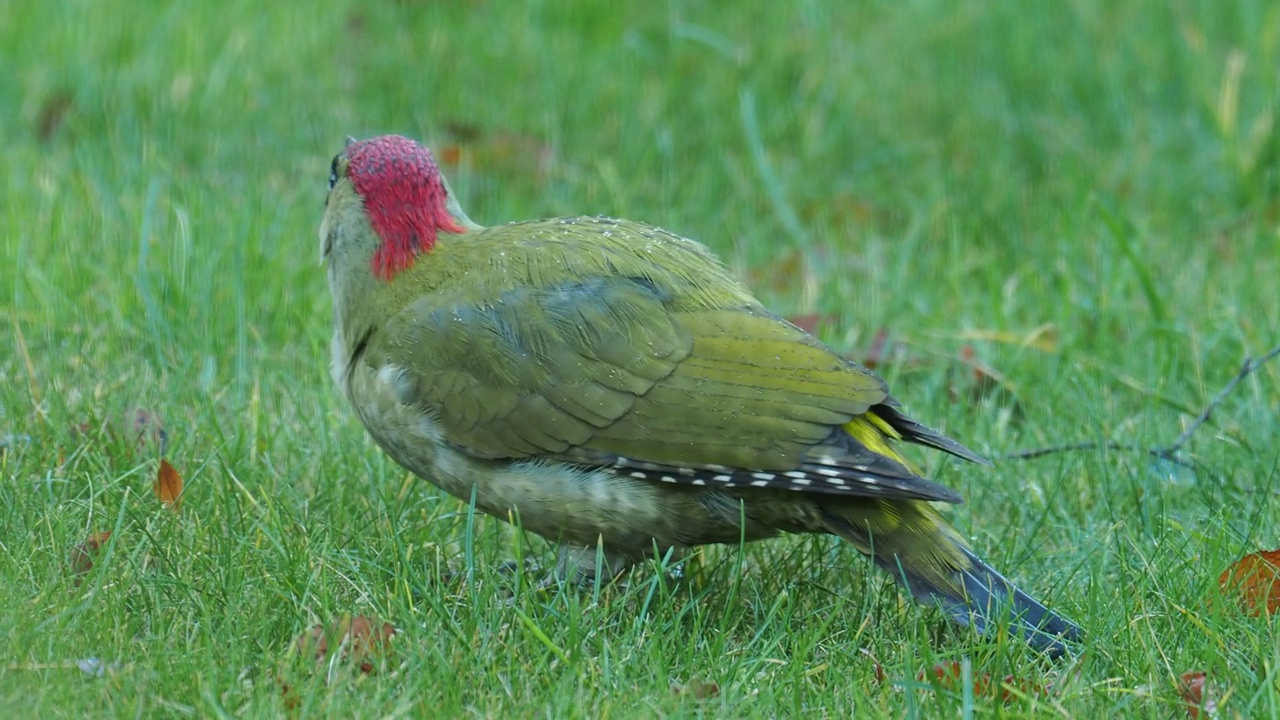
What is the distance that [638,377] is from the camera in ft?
12.8

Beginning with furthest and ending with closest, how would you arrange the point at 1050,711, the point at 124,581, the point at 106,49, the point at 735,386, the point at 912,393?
the point at 106,49 < the point at 912,393 < the point at 735,386 < the point at 124,581 < the point at 1050,711

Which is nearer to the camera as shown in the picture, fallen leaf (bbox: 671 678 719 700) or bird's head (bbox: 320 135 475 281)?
fallen leaf (bbox: 671 678 719 700)

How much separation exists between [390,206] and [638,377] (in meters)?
0.83

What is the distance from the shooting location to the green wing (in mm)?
3775

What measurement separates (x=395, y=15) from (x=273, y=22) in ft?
1.87

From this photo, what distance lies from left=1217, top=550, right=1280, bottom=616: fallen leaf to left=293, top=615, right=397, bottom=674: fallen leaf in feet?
5.97

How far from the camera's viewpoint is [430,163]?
436 centimetres

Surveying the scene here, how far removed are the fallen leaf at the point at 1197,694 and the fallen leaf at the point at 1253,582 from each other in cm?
38

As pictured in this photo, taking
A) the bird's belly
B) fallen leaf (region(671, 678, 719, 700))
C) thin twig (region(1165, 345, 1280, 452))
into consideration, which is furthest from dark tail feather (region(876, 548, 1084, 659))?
thin twig (region(1165, 345, 1280, 452))

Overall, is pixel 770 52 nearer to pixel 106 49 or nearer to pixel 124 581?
pixel 106 49

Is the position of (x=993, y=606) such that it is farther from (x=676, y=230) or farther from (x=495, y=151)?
(x=495, y=151)

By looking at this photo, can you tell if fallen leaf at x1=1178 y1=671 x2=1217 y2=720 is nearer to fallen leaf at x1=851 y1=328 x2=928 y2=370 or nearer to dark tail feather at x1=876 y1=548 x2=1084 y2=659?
dark tail feather at x1=876 y1=548 x2=1084 y2=659

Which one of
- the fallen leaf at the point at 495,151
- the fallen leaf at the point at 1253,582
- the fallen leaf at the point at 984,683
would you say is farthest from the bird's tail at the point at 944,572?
the fallen leaf at the point at 495,151

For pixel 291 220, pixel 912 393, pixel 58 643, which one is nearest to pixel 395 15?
pixel 291 220
